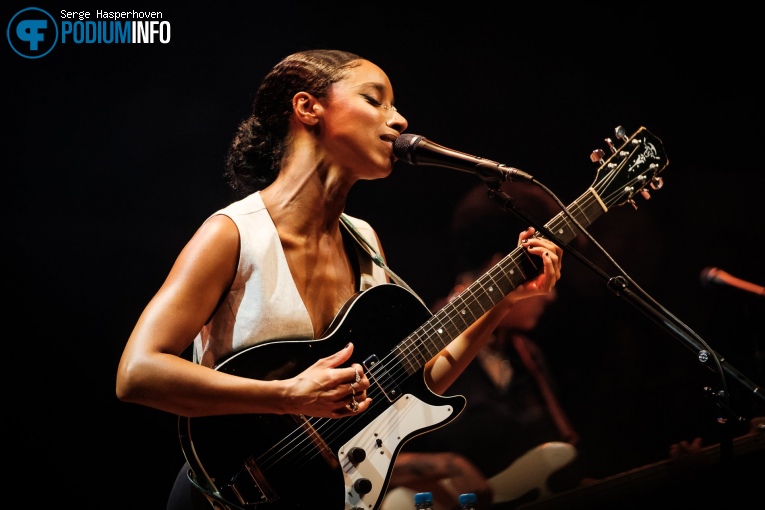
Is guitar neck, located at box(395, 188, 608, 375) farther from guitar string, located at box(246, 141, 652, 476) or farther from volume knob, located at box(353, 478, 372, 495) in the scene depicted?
volume knob, located at box(353, 478, 372, 495)

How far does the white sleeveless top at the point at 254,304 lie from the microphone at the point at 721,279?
7.83 feet

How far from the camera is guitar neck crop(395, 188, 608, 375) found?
2131 millimetres

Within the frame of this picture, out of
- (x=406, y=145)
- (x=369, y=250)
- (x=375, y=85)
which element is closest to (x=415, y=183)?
(x=369, y=250)

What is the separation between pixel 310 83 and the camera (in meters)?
2.32

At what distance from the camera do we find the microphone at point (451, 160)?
189 centimetres

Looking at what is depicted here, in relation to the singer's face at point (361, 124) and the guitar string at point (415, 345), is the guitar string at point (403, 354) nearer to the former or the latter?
the guitar string at point (415, 345)

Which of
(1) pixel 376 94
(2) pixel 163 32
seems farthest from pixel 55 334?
(1) pixel 376 94

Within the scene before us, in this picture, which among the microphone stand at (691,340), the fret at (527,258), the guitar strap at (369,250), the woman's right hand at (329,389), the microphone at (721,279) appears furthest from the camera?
the microphone at (721,279)

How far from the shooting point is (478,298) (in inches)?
90.9

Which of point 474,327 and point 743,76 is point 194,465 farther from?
point 743,76

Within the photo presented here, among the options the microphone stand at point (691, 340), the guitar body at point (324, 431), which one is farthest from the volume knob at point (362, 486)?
the microphone stand at point (691, 340)

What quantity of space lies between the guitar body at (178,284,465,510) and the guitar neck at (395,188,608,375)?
0.14 ft

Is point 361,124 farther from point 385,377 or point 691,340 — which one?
point 691,340

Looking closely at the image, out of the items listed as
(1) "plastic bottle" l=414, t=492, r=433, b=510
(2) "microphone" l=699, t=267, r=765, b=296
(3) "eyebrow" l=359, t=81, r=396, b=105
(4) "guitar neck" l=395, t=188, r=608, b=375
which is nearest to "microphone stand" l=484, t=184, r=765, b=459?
(4) "guitar neck" l=395, t=188, r=608, b=375
